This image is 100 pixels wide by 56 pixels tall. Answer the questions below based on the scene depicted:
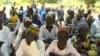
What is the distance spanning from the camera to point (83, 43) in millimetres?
4918

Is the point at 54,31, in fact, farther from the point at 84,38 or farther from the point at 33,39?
the point at 33,39

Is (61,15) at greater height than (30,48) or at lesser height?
lesser

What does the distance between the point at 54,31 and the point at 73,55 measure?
230 centimetres

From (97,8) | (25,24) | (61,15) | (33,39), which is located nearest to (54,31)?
(25,24)

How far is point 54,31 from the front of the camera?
6.53m

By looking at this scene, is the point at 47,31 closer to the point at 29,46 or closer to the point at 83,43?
the point at 83,43

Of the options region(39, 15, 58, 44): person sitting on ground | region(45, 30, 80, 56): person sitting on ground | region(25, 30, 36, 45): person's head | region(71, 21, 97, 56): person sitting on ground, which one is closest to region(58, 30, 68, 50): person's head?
region(45, 30, 80, 56): person sitting on ground

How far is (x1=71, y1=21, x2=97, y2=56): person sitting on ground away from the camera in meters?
4.86

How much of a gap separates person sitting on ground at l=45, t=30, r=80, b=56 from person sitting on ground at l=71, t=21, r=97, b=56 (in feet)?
2.07

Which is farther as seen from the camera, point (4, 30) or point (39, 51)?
point (4, 30)

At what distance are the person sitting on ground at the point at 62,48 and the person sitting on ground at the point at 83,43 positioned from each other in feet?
2.07

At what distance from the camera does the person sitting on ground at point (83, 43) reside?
15.9ft

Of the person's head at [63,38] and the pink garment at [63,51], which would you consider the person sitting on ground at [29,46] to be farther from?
the person's head at [63,38]

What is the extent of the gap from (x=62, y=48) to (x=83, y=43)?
2.50ft
